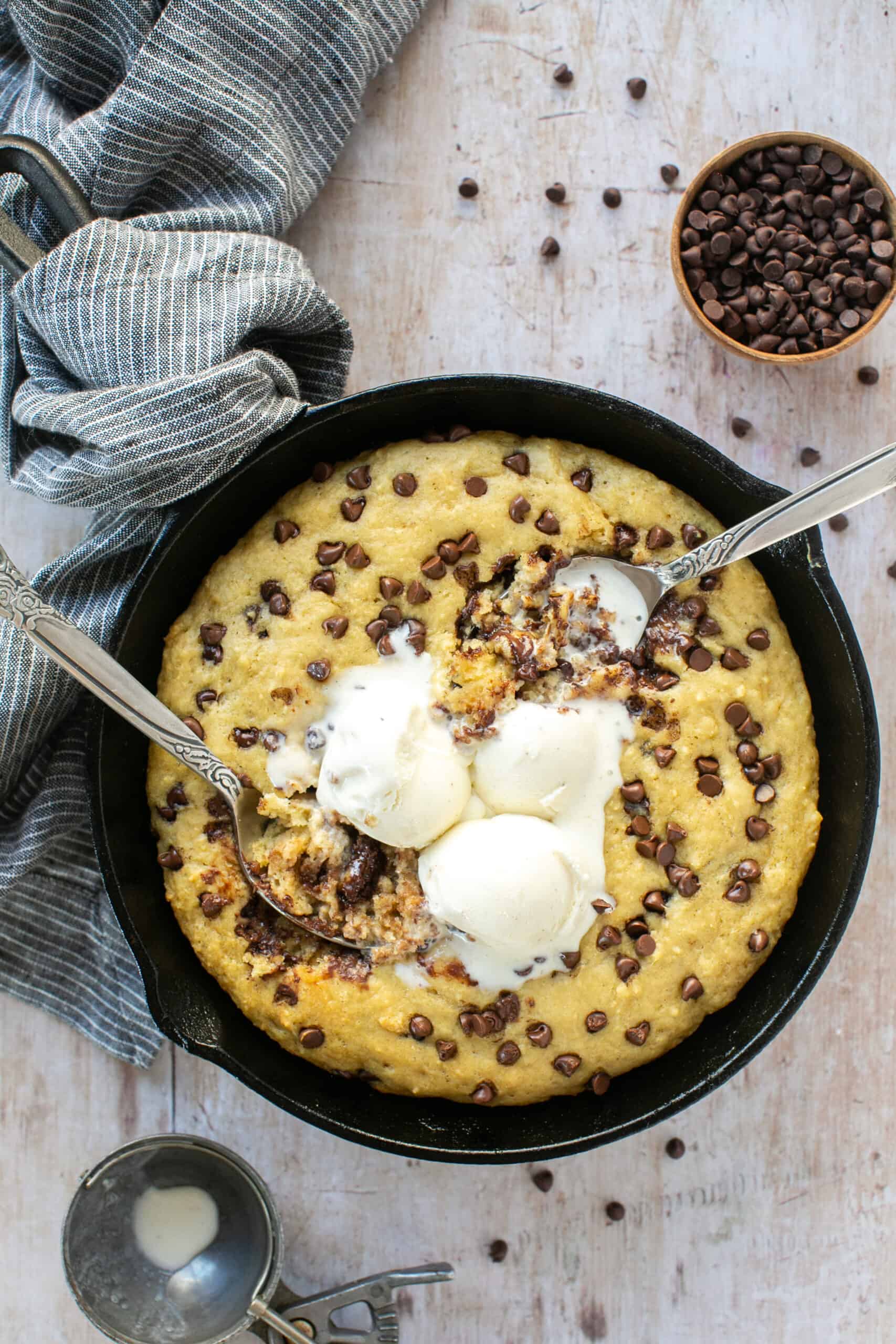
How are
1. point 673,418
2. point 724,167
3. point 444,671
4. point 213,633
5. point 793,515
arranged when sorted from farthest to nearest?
point 673,418
point 724,167
point 213,633
point 444,671
point 793,515

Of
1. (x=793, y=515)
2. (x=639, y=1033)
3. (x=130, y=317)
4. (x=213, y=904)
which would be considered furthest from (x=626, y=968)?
(x=130, y=317)

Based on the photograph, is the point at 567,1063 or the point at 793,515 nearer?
the point at 793,515

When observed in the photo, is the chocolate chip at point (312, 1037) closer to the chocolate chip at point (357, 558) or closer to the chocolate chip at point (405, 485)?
the chocolate chip at point (357, 558)

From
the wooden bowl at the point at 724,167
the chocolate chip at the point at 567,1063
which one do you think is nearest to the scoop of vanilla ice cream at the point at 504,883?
the chocolate chip at the point at 567,1063

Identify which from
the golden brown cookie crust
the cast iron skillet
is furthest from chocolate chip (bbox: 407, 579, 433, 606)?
the cast iron skillet

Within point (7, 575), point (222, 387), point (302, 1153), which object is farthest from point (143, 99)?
point (302, 1153)

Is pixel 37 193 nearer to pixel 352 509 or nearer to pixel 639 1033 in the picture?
pixel 352 509

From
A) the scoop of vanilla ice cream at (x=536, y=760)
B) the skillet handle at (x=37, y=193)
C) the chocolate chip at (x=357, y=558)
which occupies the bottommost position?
the scoop of vanilla ice cream at (x=536, y=760)
